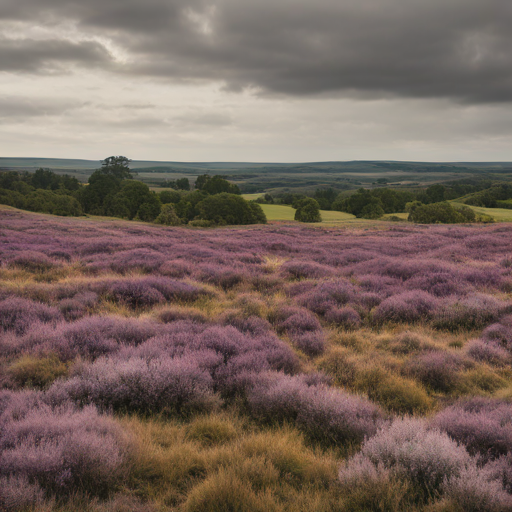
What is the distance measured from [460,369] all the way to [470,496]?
310cm

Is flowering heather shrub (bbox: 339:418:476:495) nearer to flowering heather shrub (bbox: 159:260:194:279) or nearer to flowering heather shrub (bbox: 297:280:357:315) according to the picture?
flowering heather shrub (bbox: 297:280:357:315)

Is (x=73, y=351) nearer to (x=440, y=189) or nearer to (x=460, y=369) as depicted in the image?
(x=460, y=369)

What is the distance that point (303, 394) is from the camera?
4.45 metres

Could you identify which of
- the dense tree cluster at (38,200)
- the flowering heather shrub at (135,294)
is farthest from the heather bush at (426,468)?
the dense tree cluster at (38,200)

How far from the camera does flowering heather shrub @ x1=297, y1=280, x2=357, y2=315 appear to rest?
28.7 ft

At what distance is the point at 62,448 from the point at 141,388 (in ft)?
4.54

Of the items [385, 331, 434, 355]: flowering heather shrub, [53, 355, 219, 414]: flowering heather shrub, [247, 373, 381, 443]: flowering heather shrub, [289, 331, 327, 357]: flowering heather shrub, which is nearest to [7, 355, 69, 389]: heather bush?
[53, 355, 219, 414]: flowering heather shrub

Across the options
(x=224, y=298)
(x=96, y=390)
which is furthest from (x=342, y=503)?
(x=224, y=298)

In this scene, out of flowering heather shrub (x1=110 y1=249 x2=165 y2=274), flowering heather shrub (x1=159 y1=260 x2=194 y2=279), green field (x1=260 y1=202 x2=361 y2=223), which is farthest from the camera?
green field (x1=260 y1=202 x2=361 y2=223)

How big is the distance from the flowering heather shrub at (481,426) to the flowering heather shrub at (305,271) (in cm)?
787

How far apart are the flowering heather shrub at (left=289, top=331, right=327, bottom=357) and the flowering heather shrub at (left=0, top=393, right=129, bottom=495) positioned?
12.1 feet

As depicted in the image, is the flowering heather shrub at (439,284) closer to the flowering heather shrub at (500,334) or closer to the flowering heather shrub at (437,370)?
the flowering heather shrub at (500,334)

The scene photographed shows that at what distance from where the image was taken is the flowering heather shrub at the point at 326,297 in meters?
8.73

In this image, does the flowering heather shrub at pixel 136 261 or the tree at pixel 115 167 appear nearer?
the flowering heather shrub at pixel 136 261
